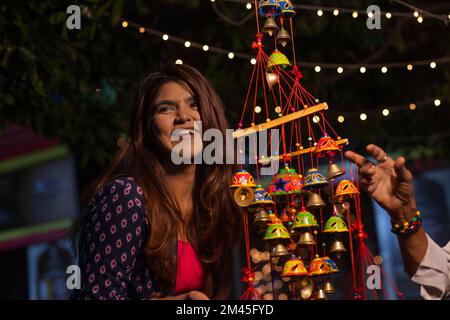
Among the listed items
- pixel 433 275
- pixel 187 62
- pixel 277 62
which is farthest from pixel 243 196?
pixel 187 62

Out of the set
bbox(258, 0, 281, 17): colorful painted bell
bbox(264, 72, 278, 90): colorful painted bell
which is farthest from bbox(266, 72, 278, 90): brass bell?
bbox(258, 0, 281, 17): colorful painted bell

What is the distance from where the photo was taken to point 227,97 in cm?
548

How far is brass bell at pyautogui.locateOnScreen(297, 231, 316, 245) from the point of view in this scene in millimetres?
2580

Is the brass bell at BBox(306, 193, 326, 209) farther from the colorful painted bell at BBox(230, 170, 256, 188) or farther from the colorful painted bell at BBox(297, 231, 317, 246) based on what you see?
the colorful painted bell at BBox(230, 170, 256, 188)

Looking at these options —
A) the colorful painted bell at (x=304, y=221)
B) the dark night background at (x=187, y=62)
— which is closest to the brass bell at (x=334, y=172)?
the colorful painted bell at (x=304, y=221)

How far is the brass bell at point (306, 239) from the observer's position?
2580 mm

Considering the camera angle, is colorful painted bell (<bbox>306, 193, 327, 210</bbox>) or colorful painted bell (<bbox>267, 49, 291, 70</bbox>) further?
colorful painted bell (<bbox>267, 49, 291, 70</bbox>)

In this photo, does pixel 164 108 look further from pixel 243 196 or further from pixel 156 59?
pixel 156 59

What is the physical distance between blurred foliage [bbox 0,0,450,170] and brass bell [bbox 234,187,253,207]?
2005mm

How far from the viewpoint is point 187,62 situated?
5.44 meters

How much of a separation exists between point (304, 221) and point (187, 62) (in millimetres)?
3023

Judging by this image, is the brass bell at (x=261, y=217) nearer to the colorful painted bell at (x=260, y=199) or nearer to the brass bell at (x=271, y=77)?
the colorful painted bell at (x=260, y=199)
